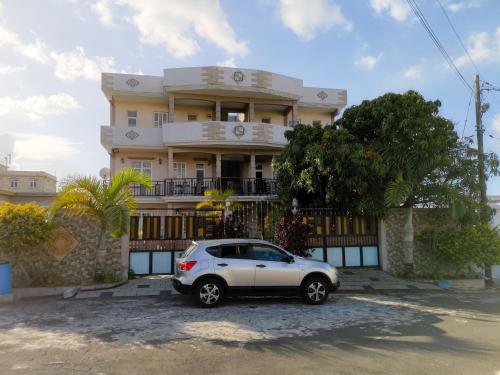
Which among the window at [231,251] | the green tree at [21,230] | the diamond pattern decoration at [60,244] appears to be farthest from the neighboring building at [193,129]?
the window at [231,251]

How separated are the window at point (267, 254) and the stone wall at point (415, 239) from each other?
5.98 m

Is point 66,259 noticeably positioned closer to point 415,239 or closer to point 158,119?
point 415,239

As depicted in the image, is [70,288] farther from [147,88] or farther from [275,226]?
[147,88]

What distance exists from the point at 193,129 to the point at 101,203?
1055cm

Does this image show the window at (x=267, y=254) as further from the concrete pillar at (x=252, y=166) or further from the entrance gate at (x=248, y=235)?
the concrete pillar at (x=252, y=166)

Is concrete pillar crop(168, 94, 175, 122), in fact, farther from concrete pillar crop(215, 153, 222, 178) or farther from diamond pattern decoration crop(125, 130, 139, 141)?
concrete pillar crop(215, 153, 222, 178)

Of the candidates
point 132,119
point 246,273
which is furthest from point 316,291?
point 132,119

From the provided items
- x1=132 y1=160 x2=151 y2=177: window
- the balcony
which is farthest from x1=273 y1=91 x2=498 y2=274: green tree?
x1=132 y1=160 x2=151 y2=177: window

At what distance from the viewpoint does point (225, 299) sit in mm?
9172

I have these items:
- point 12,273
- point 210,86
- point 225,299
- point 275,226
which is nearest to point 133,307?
point 225,299

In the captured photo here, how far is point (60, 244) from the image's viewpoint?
36.1 feet

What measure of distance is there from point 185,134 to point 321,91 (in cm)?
963

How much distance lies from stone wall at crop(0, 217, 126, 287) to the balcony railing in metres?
9.43

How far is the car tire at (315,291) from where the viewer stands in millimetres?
8664
